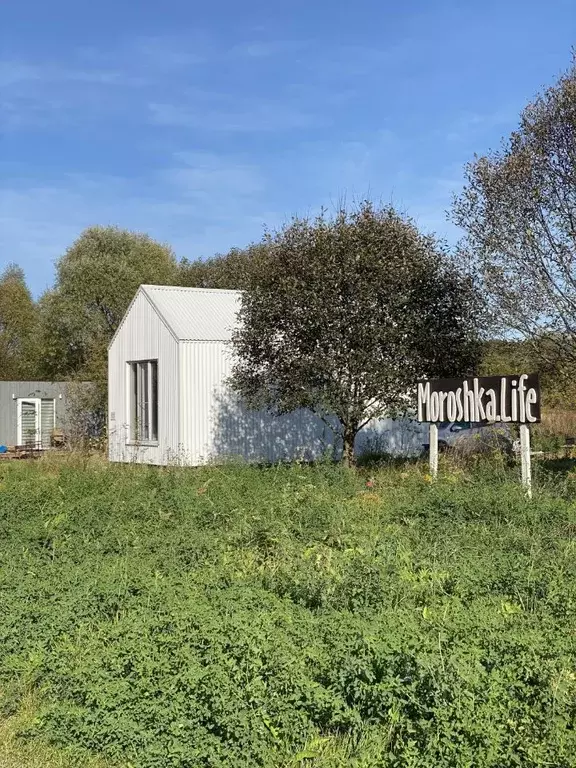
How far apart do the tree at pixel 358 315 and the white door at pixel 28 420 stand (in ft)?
56.6

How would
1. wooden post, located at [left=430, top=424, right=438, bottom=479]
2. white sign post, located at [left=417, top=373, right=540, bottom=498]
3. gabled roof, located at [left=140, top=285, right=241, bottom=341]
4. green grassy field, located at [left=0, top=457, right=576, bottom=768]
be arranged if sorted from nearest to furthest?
green grassy field, located at [left=0, top=457, right=576, bottom=768] → white sign post, located at [left=417, top=373, right=540, bottom=498] → wooden post, located at [left=430, top=424, right=438, bottom=479] → gabled roof, located at [left=140, top=285, right=241, bottom=341]

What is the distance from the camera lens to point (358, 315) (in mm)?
14617

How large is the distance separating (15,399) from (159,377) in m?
11.7

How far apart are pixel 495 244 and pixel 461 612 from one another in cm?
986

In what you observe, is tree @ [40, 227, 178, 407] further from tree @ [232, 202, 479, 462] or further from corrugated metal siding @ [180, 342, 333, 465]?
tree @ [232, 202, 479, 462]

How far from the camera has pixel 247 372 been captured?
53.5ft

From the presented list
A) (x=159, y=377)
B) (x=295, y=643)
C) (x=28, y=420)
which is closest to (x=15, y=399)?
(x=28, y=420)

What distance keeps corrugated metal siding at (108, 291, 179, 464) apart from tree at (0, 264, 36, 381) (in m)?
22.1

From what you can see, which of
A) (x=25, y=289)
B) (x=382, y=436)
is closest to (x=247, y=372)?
(x=382, y=436)

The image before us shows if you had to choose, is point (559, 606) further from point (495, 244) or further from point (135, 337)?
point (135, 337)

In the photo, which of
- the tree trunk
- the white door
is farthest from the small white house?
the white door

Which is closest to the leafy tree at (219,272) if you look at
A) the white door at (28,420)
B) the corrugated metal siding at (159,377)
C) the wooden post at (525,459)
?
the white door at (28,420)

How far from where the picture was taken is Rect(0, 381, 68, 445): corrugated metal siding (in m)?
29.9

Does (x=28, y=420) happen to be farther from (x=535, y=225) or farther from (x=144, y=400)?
(x=535, y=225)
